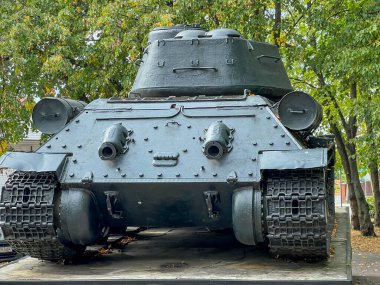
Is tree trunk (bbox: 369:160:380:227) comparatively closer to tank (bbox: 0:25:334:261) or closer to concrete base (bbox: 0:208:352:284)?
concrete base (bbox: 0:208:352:284)

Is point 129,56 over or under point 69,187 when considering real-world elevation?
over

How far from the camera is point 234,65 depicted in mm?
9148

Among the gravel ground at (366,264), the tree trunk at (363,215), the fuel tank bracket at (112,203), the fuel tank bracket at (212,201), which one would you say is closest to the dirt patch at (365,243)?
the tree trunk at (363,215)

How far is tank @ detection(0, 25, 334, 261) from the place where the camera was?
22.8 feet

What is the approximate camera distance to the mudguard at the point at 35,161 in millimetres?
7250

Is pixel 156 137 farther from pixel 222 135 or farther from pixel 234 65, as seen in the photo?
pixel 234 65

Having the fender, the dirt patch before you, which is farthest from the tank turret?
the dirt patch

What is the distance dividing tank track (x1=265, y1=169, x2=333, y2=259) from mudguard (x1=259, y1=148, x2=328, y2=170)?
0.77 ft

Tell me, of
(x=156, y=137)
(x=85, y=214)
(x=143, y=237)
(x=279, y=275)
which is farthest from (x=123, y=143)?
(x=143, y=237)

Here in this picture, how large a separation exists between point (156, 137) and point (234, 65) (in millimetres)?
2064

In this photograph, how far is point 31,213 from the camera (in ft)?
23.7

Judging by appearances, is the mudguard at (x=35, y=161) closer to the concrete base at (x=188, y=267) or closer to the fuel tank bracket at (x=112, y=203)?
the fuel tank bracket at (x=112, y=203)

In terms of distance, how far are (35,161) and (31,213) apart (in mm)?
535

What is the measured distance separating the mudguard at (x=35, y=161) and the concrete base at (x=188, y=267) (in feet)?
3.52
